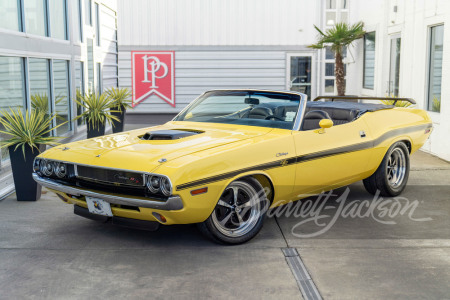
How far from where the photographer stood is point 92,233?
18.2ft

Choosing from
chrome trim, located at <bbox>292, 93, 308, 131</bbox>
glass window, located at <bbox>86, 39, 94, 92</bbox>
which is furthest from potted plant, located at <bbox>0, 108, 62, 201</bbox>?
glass window, located at <bbox>86, 39, 94, 92</bbox>

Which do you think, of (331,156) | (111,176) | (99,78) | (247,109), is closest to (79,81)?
(99,78)

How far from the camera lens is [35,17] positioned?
9.45m

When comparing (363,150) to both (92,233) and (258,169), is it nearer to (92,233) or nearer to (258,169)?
(258,169)

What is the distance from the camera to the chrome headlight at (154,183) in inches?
181

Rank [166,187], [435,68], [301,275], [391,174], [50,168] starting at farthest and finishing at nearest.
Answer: [435,68] < [391,174] < [50,168] < [166,187] < [301,275]

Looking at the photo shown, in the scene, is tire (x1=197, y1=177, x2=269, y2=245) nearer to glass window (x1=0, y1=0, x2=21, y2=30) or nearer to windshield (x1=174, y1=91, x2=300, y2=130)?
windshield (x1=174, y1=91, x2=300, y2=130)

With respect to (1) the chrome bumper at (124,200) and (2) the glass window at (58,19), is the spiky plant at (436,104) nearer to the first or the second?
(2) the glass window at (58,19)

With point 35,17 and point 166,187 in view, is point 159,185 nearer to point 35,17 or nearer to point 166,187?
point 166,187

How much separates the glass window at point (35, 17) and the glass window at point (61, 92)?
842mm

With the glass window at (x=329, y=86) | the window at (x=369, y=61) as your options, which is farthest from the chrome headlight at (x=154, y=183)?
the glass window at (x=329, y=86)

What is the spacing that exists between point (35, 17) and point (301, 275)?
6.95 meters

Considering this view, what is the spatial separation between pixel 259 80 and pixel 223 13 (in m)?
2.30

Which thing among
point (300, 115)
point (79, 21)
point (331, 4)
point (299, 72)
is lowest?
Answer: point (300, 115)
